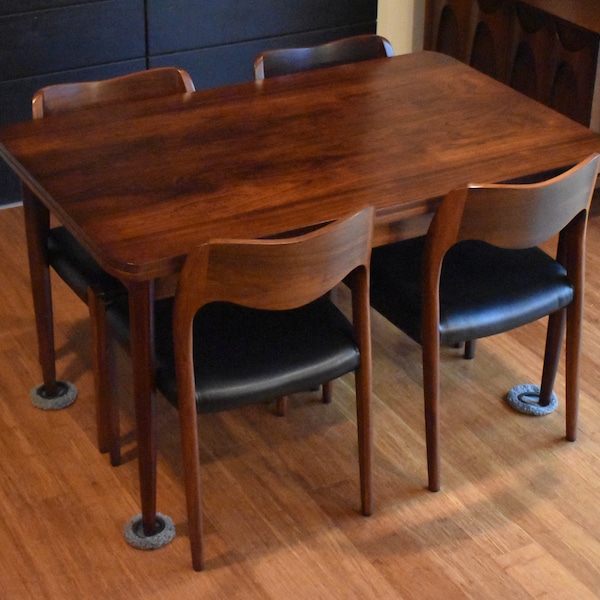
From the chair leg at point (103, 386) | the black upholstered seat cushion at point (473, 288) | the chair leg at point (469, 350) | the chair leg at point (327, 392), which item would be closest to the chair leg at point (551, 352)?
the black upholstered seat cushion at point (473, 288)

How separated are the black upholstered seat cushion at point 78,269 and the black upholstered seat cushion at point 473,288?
0.61 meters

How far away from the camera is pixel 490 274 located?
2.36m

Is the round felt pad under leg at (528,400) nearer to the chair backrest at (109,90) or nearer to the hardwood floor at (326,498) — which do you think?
the hardwood floor at (326,498)

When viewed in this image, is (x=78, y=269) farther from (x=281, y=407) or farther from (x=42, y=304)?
(x=281, y=407)

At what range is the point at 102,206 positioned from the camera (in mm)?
2053

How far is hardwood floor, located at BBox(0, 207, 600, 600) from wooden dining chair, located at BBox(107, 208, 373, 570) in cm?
12

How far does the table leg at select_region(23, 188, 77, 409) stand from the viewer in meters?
2.43

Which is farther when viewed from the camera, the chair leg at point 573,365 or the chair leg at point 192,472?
the chair leg at point 573,365

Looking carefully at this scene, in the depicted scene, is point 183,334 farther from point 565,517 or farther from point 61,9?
point 61,9

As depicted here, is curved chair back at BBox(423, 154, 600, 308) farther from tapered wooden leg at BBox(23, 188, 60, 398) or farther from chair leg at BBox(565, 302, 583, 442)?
tapered wooden leg at BBox(23, 188, 60, 398)

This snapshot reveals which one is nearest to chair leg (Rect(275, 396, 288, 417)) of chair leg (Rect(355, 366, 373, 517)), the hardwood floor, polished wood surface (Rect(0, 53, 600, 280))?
the hardwood floor

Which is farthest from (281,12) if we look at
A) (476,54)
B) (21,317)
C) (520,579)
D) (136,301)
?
(520,579)

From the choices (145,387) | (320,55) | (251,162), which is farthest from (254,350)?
(320,55)

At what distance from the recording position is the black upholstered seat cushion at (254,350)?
2014mm
